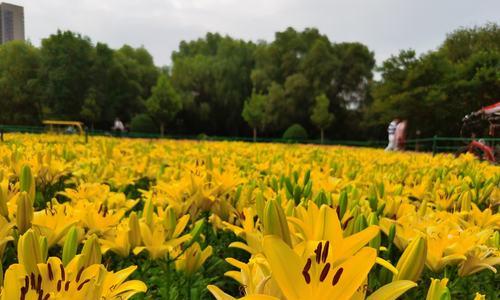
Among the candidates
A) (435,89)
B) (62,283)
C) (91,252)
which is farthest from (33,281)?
(435,89)

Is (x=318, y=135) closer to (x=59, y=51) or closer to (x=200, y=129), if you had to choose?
(x=200, y=129)

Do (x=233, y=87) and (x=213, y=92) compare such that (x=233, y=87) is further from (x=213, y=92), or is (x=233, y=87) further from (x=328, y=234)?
(x=328, y=234)

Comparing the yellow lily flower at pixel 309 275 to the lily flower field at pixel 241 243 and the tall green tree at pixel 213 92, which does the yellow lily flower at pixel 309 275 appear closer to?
the lily flower field at pixel 241 243

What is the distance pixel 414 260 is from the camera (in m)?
0.79

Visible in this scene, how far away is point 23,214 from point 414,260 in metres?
0.84

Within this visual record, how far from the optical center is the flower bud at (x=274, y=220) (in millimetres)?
827

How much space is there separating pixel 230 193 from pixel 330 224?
0.92 meters

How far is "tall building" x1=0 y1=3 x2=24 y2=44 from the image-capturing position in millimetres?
17469

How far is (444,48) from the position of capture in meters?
33.2

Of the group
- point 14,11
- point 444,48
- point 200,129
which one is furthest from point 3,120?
point 444,48

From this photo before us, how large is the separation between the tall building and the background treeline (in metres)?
9.66

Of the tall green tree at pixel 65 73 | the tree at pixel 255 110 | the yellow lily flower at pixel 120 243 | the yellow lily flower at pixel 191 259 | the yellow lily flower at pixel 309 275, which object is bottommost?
the yellow lily flower at pixel 191 259

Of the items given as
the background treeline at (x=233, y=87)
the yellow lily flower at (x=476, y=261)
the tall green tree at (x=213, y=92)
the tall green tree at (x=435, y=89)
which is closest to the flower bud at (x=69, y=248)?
the yellow lily flower at (x=476, y=261)

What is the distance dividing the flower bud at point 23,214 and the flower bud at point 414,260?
81cm
